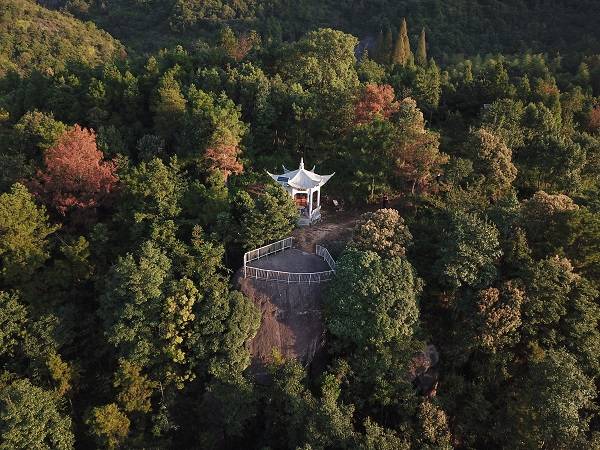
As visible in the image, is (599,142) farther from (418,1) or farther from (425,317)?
(418,1)

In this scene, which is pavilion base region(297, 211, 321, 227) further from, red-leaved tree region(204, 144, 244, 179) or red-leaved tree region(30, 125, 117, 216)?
red-leaved tree region(30, 125, 117, 216)

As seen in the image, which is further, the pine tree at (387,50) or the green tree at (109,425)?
the pine tree at (387,50)

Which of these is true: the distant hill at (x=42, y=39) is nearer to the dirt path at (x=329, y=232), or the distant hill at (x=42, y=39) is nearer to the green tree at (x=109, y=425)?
the dirt path at (x=329, y=232)

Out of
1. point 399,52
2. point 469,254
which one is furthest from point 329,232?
point 399,52

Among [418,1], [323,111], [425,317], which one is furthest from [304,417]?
[418,1]

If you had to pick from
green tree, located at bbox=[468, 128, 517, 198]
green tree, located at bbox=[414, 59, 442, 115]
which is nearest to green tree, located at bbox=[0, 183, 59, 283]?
green tree, located at bbox=[468, 128, 517, 198]

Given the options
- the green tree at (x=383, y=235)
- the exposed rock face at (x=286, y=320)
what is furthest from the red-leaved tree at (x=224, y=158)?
the green tree at (x=383, y=235)
